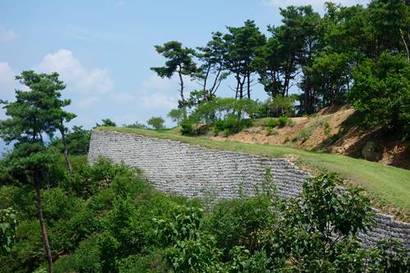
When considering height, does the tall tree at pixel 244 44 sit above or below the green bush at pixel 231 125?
above

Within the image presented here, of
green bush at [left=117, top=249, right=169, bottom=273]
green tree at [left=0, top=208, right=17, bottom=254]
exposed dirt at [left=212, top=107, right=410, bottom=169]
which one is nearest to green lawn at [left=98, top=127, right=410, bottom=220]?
exposed dirt at [left=212, top=107, right=410, bottom=169]

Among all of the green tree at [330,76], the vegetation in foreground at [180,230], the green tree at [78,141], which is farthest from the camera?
the green tree at [78,141]

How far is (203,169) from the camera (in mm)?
20047

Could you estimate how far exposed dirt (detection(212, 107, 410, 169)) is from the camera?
1953 centimetres

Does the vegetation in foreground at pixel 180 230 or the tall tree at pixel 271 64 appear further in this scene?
the tall tree at pixel 271 64

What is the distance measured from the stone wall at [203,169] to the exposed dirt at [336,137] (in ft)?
17.3

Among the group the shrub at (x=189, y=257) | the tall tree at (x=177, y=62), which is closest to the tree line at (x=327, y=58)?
the tall tree at (x=177, y=62)

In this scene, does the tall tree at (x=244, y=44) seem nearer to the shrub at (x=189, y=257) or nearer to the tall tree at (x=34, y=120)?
the tall tree at (x=34, y=120)

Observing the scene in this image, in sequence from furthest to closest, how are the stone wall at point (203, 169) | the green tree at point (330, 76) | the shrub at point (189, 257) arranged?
the green tree at point (330, 76)
the stone wall at point (203, 169)
the shrub at point (189, 257)

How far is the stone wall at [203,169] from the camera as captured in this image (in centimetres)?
1509

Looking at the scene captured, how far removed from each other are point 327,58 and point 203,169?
1082 cm

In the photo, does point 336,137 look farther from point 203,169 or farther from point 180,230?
point 180,230

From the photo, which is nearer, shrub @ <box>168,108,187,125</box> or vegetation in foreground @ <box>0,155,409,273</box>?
vegetation in foreground @ <box>0,155,409,273</box>

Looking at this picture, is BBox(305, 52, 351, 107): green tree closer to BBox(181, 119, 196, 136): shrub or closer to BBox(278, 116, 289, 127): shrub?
BBox(278, 116, 289, 127): shrub
